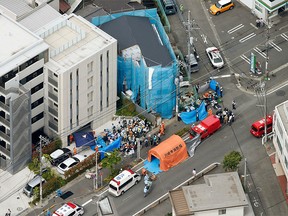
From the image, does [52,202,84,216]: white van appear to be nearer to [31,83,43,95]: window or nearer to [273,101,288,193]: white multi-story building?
[31,83,43,95]: window

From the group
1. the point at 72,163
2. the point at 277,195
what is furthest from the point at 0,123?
the point at 277,195

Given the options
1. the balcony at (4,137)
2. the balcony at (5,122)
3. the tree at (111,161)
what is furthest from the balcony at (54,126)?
the balcony at (5,122)

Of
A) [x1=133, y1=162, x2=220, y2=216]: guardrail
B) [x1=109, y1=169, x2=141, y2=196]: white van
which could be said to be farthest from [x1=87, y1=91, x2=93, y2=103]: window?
[x1=133, y1=162, x2=220, y2=216]: guardrail

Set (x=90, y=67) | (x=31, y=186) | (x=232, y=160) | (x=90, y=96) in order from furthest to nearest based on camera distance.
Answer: (x=90, y=96), (x=90, y=67), (x=31, y=186), (x=232, y=160)

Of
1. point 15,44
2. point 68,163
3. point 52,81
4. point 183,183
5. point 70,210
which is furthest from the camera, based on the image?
point 68,163

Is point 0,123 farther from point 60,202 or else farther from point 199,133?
point 199,133

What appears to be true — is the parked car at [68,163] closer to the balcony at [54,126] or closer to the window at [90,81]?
the balcony at [54,126]

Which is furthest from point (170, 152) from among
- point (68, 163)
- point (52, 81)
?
point (52, 81)

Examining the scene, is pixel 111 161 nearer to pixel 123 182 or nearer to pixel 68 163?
pixel 123 182
